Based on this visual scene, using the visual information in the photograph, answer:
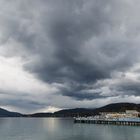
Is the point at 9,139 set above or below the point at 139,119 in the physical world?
below

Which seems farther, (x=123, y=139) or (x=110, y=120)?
(x=110, y=120)

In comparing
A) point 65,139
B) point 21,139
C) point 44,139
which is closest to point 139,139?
point 65,139

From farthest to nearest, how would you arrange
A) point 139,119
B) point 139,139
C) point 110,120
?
point 110,120 → point 139,119 → point 139,139

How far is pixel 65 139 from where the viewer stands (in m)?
85.5

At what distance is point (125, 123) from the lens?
182125 mm

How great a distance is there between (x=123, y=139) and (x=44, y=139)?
1000 inches

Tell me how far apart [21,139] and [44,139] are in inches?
331

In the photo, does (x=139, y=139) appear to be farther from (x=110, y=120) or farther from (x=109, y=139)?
(x=110, y=120)

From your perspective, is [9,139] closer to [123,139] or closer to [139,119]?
[123,139]

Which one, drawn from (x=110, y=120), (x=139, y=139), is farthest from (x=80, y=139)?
(x=110, y=120)

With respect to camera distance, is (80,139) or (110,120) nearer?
(80,139)

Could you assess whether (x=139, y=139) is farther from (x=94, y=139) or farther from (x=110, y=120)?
(x=110, y=120)

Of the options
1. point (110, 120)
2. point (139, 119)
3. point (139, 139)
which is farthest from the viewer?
point (110, 120)

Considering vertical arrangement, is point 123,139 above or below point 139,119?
below
